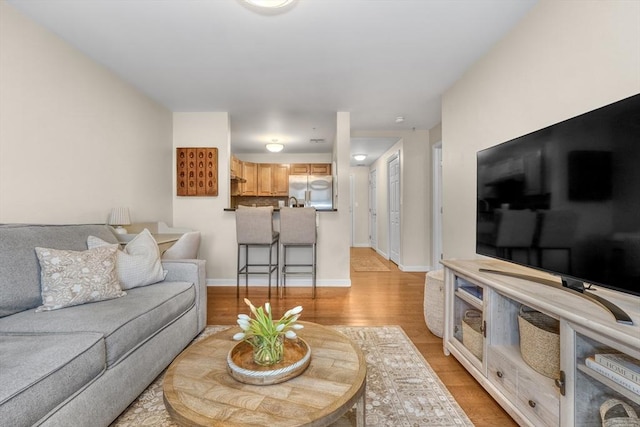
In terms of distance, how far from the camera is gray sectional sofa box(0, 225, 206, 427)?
0.94 m

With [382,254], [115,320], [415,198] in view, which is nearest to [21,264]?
[115,320]

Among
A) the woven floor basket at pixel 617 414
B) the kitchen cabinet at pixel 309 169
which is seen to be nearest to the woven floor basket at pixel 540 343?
the woven floor basket at pixel 617 414

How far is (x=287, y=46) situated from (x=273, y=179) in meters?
3.91

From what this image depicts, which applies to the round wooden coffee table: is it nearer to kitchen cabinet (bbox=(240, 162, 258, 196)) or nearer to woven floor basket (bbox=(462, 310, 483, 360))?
woven floor basket (bbox=(462, 310, 483, 360))

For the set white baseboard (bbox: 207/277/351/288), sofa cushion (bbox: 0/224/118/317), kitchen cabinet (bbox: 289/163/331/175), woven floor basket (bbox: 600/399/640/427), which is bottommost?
white baseboard (bbox: 207/277/351/288)

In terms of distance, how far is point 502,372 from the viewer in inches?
54.8

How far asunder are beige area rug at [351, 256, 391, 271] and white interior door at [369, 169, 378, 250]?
112cm

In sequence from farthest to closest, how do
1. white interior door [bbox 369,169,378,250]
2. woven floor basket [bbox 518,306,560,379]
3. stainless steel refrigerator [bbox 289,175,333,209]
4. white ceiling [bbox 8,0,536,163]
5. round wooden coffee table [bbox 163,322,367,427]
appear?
white interior door [bbox 369,169,378,250] → stainless steel refrigerator [bbox 289,175,333,209] → white ceiling [bbox 8,0,536,163] → woven floor basket [bbox 518,306,560,379] → round wooden coffee table [bbox 163,322,367,427]

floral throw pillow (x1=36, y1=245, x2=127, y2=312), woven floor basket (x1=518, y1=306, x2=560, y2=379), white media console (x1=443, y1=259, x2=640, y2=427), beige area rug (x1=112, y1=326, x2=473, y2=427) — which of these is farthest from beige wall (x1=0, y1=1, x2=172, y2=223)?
woven floor basket (x1=518, y1=306, x2=560, y2=379)

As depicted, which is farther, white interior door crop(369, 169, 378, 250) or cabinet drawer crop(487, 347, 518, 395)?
white interior door crop(369, 169, 378, 250)

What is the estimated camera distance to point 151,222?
3232 millimetres

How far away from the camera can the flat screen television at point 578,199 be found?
38.2 inches

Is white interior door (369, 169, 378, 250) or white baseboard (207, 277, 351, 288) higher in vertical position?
white interior door (369, 169, 378, 250)

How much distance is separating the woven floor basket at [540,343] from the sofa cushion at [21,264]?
2484 millimetres
